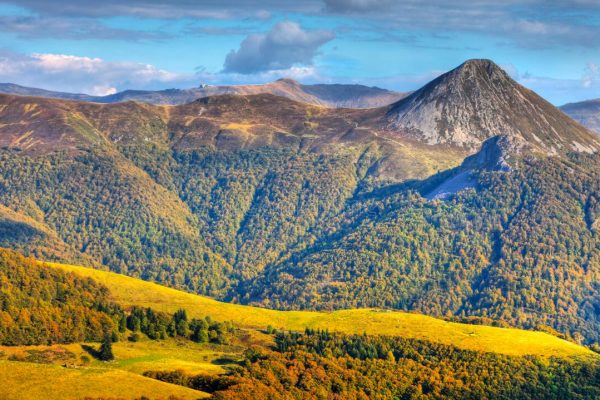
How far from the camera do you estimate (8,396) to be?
150750 millimetres

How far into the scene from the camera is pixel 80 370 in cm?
17688

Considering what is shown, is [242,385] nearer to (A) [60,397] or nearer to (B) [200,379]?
(B) [200,379]

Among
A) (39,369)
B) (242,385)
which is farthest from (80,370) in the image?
(242,385)

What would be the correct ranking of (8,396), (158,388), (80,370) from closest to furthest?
(8,396) < (158,388) < (80,370)

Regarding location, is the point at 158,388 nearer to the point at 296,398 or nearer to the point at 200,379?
the point at 200,379

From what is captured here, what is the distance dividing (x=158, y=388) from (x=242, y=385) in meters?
19.9

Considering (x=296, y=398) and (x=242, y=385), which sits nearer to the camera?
(x=242, y=385)

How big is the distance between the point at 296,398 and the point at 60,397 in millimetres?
57872

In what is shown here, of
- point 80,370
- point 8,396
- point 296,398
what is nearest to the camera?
point 8,396

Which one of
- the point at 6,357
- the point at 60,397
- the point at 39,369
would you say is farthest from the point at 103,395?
the point at 6,357

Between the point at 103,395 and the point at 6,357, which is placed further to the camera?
the point at 6,357

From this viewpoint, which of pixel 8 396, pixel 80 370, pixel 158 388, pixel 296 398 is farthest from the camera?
pixel 296 398

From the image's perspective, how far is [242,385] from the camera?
176 m

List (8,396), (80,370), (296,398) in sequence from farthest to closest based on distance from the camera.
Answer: (296,398) → (80,370) → (8,396)
